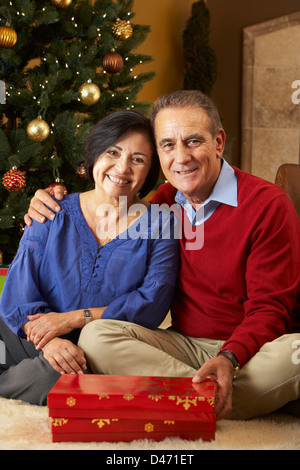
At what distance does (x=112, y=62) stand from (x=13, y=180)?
0.87m

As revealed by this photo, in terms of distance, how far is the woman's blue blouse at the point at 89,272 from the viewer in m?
1.73

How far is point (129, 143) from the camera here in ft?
5.82

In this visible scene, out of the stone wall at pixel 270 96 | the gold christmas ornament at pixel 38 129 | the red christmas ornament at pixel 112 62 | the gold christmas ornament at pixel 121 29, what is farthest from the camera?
the stone wall at pixel 270 96

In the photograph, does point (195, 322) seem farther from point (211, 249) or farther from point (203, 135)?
point (203, 135)

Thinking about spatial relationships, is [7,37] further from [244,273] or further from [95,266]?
[244,273]

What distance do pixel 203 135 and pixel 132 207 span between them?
33 cm

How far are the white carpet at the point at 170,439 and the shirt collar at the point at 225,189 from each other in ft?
2.13

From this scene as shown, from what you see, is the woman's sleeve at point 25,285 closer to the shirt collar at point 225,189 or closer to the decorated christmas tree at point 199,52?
the shirt collar at point 225,189

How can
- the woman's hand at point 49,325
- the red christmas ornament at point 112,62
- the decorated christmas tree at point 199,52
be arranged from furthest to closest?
the decorated christmas tree at point 199,52 → the red christmas ornament at point 112,62 → the woman's hand at point 49,325

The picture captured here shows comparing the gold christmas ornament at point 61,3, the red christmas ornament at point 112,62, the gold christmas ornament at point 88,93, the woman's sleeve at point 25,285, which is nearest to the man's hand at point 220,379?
the woman's sleeve at point 25,285

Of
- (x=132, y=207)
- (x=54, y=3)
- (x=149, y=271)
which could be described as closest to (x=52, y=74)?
(x=54, y=3)

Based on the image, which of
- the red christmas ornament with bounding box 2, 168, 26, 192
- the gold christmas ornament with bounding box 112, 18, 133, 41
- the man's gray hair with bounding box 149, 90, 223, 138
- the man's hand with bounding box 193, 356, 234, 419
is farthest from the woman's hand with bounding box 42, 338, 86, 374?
the gold christmas ornament with bounding box 112, 18, 133, 41

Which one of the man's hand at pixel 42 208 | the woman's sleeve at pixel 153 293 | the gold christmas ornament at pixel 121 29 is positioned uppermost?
the gold christmas ornament at pixel 121 29

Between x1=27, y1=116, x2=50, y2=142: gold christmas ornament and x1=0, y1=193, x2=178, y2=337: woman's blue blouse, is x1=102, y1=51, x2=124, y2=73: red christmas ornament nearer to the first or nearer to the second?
x1=27, y1=116, x2=50, y2=142: gold christmas ornament
